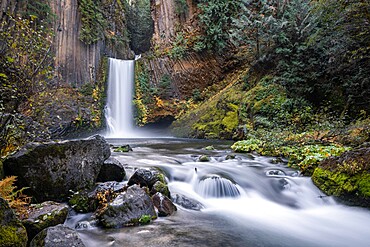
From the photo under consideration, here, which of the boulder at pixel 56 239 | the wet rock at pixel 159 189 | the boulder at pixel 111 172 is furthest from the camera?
the boulder at pixel 111 172

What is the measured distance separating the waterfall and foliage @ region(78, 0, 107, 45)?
2.55 m

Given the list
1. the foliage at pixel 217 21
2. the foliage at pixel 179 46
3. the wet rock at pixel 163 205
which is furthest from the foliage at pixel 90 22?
the wet rock at pixel 163 205

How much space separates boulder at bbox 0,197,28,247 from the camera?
2.69m

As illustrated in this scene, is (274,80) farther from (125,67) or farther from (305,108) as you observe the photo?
(125,67)

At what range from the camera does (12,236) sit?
9.00 feet

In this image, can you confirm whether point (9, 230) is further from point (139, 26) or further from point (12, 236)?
point (139, 26)

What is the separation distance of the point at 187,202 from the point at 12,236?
325 centimetres

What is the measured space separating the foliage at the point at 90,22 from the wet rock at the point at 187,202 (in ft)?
58.6

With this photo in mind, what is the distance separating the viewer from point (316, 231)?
4457mm

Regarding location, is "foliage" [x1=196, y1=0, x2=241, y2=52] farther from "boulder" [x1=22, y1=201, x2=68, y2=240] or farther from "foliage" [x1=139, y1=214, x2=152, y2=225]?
"boulder" [x1=22, y1=201, x2=68, y2=240]

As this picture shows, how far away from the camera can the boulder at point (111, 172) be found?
5.58 meters

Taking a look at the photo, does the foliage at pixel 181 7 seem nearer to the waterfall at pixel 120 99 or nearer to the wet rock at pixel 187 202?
the waterfall at pixel 120 99

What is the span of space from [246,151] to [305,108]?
4921mm

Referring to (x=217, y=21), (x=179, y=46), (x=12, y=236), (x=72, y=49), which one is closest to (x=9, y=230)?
(x=12, y=236)
